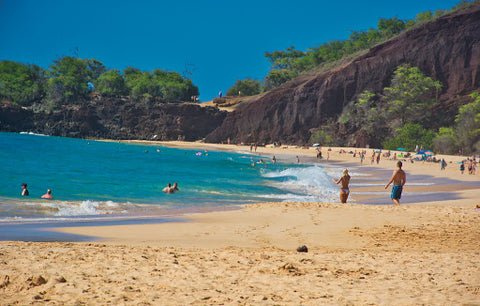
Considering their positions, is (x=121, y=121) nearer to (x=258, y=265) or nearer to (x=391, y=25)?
(x=391, y=25)

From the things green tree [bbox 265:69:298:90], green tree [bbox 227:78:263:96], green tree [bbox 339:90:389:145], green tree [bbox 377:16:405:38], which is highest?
green tree [bbox 377:16:405:38]

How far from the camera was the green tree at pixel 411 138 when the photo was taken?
5234cm

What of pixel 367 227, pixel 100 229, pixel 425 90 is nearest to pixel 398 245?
pixel 367 227

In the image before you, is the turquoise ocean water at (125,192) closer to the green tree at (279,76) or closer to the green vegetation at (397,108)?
the green vegetation at (397,108)

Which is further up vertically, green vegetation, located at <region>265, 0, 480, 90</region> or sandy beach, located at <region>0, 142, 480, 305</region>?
green vegetation, located at <region>265, 0, 480, 90</region>

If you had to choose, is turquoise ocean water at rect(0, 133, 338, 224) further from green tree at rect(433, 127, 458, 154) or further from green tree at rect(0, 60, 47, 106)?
green tree at rect(0, 60, 47, 106)

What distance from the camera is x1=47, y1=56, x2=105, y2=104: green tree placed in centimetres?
10344

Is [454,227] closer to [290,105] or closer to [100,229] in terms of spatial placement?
[100,229]

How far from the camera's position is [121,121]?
9538 centimetres

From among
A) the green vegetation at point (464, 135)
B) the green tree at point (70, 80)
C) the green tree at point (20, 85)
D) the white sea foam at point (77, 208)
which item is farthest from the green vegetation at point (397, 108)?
the green tree at point (20, 85)

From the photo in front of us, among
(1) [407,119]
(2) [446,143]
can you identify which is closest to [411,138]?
(2) [446,143]

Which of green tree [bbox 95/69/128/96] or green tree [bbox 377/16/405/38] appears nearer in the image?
green tree [bbox 377/16/405/38]

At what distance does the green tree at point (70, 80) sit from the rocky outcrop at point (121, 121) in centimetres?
757

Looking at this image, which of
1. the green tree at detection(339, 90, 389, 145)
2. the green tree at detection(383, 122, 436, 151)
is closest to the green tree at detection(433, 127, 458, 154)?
the green tree at detection(383, 122, 436, 151)
